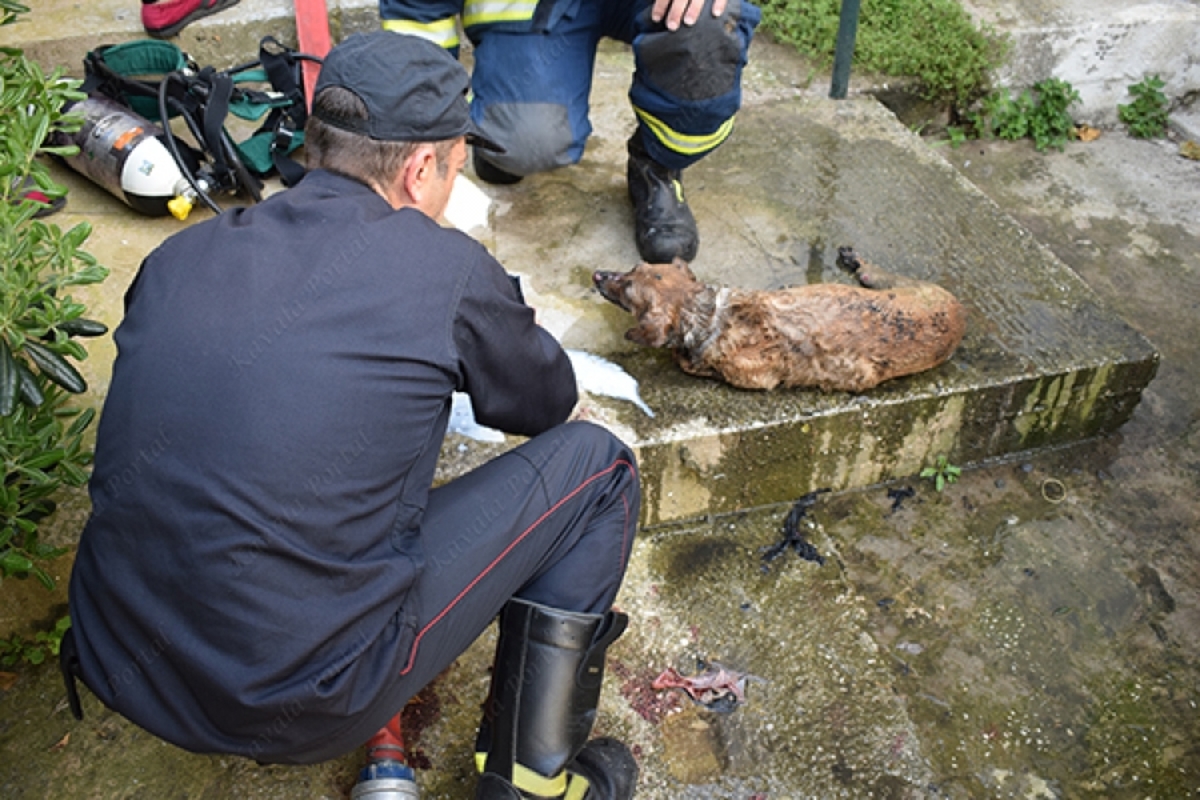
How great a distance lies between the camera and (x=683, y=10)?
9.53 feet

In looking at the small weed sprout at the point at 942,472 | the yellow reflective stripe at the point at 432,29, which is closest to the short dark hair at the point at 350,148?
the yellow reflective stripe at the point at 432,29

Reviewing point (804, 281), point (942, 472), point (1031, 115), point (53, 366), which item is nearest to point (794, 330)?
point (804, 281)

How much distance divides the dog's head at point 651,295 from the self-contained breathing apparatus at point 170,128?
1410 millimetres

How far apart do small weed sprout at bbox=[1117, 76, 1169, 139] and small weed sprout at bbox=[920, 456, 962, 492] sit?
2.97 meters

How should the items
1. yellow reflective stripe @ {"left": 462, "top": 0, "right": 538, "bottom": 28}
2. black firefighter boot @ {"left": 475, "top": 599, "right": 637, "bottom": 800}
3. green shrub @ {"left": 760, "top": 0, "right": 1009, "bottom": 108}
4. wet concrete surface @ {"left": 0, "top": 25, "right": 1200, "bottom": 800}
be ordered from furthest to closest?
green shrub @ {"left": 760, "top": 0, "right": 1009, "bottom": 108} < yellow reflective stripe @ {"left": 462, "top": 0, "right": 538, "bottom": 28} < wet concrete surface @ {"left": 0, "top": 25, "right": 1200, "bottom": 800} < black firefighter boot @ {"left": 475, "top": 599, "right": 637, "bottom": 800}

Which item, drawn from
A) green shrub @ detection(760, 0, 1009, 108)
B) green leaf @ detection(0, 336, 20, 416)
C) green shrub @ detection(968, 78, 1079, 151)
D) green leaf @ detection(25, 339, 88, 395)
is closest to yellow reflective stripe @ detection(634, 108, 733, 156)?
green shrub @ detection(760, 0, 1009, 108)

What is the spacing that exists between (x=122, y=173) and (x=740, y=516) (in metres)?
2.42

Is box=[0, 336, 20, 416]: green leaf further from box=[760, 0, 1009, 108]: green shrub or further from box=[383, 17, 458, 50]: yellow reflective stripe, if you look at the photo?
box=[760, 0, 1009, 108]: green shrub

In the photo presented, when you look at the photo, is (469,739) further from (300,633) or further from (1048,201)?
(1048,201)

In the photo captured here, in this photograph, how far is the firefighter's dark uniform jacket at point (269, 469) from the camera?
4.87ft

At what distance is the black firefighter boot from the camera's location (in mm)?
1889

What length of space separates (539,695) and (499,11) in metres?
2.46

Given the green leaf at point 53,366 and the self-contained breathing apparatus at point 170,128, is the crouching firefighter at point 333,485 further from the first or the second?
the self-contained breathing apparatus at point 170,128

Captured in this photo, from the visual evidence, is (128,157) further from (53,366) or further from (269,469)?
(269,469)
